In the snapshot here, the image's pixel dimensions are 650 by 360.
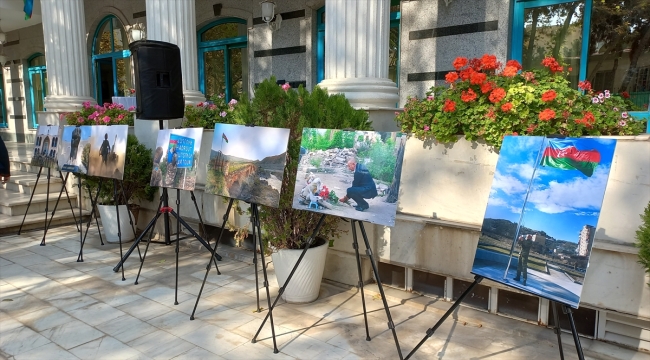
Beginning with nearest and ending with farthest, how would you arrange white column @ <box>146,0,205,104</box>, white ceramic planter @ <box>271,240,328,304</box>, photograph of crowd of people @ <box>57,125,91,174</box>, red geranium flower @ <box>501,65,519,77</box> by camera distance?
1. red geranium flower @ <box>501,65,519,77</box>
2. white ceramic planter @ <box>271,240,328,304</box>
3. photograph of crowd of people @ <box>57,125,91,174</box>
4. white column @ <box>146,0,205,104</box>

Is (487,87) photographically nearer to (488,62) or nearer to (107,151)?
(488,62)

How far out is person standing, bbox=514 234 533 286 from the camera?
8.40ft

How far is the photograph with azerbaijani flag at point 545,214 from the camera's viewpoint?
7.77 ft

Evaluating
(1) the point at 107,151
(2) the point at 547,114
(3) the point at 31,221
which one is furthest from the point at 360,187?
(3) the point at 31,221

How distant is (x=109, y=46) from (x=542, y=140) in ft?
43.3

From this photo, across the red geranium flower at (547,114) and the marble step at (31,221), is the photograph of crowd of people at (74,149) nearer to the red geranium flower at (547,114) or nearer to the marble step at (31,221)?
the marble step at (31,221)

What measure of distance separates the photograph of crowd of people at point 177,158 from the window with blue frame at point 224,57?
5539 mm

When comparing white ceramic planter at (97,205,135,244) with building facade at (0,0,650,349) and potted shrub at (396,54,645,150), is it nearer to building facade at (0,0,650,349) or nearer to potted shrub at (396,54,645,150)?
building facade at (0,0,650,349)

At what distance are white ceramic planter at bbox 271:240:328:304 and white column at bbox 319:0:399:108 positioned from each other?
180cm

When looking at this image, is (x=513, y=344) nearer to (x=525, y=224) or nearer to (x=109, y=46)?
(x=525, y=224)

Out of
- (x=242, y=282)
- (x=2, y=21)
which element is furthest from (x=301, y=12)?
(x=2, y=21)

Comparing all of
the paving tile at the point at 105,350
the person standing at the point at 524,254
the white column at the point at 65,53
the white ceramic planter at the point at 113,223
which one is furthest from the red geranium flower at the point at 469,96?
the white column at the point at 65,53

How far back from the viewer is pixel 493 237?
2.78m

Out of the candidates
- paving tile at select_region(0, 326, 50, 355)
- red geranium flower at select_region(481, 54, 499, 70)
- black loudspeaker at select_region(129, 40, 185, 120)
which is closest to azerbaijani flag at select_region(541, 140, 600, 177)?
red geranium flower at select_region(481, 54, 499, 70)
